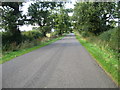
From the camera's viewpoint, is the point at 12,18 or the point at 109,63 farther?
the point at 12,18

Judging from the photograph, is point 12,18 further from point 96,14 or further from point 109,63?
point 109,63

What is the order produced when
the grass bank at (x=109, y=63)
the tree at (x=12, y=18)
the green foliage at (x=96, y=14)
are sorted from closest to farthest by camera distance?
the grass bank at (x=109, y=63) < the tree at (x=12, y=18) < the green foliage at (x=96, y=14)

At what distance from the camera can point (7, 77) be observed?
6.02 meters

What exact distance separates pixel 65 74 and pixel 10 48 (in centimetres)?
1126

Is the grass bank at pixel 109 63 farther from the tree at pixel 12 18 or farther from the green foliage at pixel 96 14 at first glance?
the green foliage at pixel 96 14

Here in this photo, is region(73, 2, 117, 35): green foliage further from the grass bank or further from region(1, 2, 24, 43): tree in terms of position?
the grass bank

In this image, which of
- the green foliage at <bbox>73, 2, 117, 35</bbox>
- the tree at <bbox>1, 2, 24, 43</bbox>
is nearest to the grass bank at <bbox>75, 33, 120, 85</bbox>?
the tree at <bbox>1, 2, 24, 43</bbox>

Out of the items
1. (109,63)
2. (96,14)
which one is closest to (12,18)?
(96,14)

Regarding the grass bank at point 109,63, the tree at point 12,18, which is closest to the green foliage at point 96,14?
the tree at point 12,18

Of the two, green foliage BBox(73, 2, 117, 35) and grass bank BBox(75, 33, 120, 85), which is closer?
grass bank BBox(75, 33, 120, 85)

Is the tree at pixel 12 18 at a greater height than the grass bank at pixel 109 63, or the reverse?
the tree at pixel 12 18

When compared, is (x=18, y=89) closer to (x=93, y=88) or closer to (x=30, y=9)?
(x=93, y=88)

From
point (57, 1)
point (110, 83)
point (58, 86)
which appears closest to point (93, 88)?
point (110, 83)

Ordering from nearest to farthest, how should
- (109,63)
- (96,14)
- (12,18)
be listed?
(109,63) < (12,18) < (96,14)
